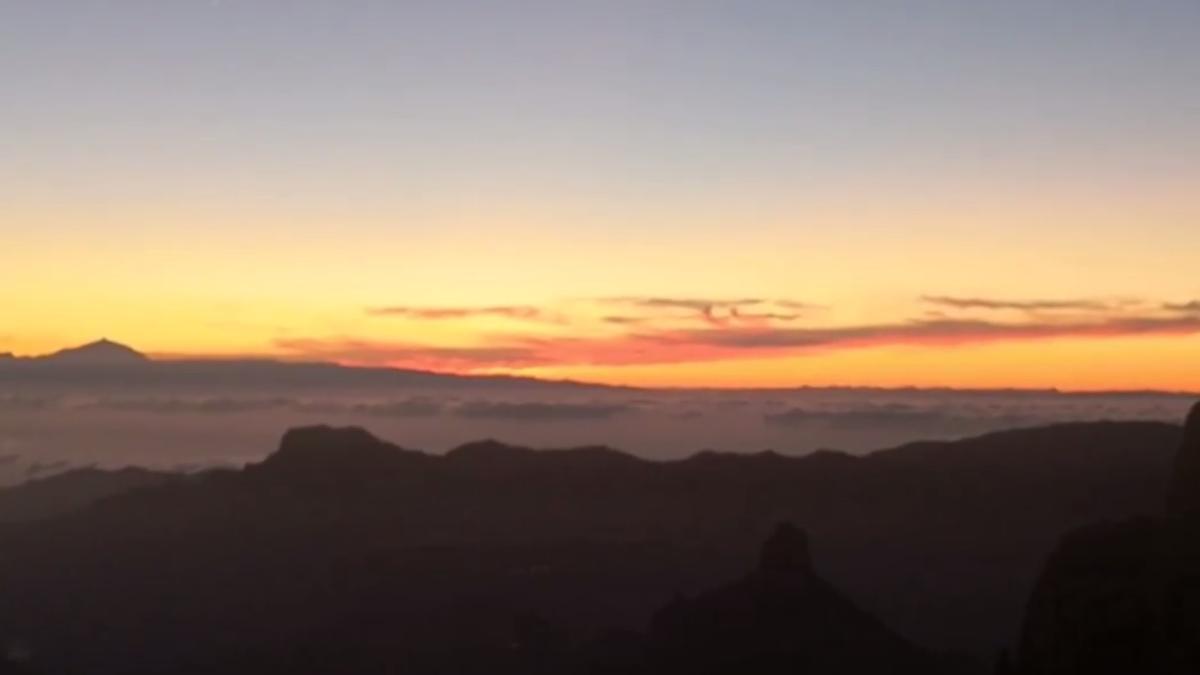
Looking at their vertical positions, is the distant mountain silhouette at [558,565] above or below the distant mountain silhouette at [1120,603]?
below

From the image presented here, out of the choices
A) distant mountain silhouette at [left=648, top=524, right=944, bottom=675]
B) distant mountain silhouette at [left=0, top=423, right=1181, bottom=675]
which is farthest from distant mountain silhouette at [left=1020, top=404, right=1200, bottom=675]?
distant mountain silhouette at [left=0, top=423, right=1181, bottom=675]

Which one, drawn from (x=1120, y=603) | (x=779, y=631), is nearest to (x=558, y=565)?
(x=779, y=631)

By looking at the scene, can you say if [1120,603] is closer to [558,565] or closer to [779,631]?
[779,631]

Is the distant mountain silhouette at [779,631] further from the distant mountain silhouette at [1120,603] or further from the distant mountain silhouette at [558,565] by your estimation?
the distant mountain silhouette at [1120,603]

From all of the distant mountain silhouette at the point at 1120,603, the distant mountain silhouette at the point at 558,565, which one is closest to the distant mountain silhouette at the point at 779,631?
the distant mountain silhouette at the point at 558,565

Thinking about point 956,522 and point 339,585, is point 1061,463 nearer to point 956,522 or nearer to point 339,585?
point 956,522

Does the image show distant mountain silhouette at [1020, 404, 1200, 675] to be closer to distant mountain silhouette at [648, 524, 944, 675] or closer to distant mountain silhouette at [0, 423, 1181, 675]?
distant mountain silhouette at [648, 524, 944, 675]
